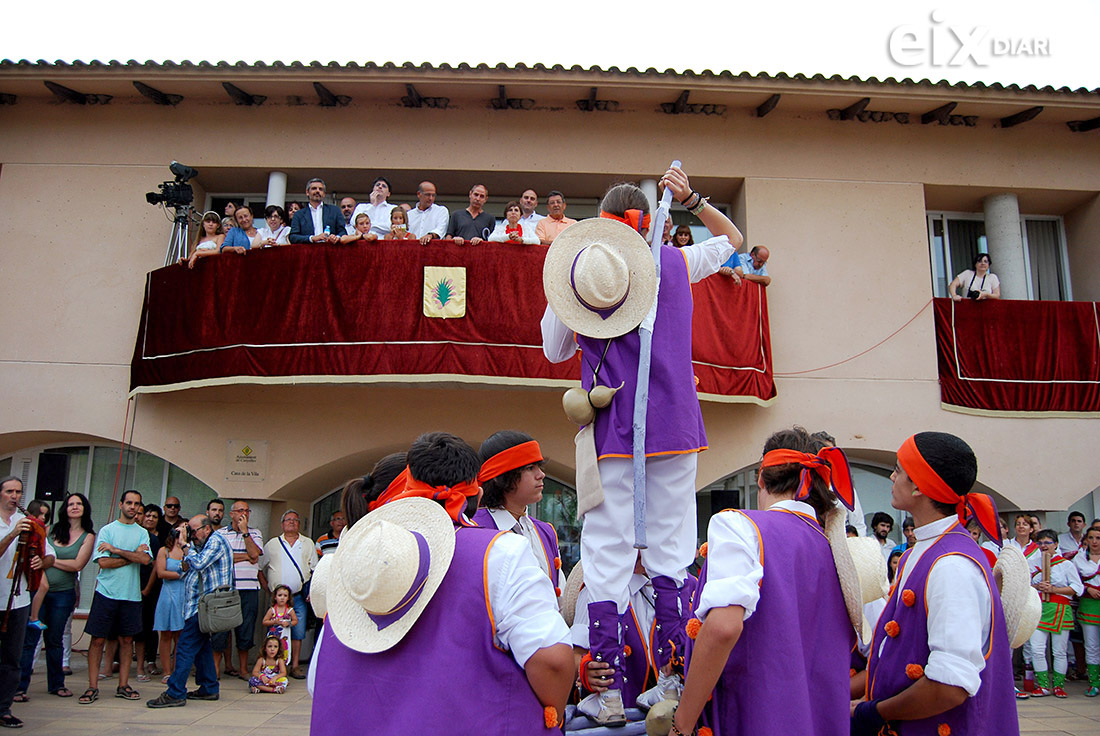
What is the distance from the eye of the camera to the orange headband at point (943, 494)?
265 cm

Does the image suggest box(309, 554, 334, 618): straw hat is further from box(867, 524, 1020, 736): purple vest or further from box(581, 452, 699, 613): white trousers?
box(867, 524, 1020, 736): purple vest

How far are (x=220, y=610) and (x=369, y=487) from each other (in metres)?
5.88

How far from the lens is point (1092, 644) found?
910 cm

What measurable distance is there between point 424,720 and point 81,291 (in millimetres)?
10347

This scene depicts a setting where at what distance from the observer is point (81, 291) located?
413 inches

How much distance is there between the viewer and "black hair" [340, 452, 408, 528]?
Answer: 2.97 m

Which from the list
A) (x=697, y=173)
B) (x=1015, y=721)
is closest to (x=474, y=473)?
(x=1015, y=721)

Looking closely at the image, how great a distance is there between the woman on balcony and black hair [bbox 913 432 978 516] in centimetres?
864

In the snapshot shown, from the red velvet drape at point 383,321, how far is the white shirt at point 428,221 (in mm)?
734

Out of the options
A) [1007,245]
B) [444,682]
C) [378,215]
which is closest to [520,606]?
[444,682]

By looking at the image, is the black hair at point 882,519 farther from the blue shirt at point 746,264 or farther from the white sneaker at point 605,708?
the white sneaker at point 605,708

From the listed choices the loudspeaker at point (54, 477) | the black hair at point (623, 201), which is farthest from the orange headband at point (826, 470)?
the loudspeaker at point (54, 477)

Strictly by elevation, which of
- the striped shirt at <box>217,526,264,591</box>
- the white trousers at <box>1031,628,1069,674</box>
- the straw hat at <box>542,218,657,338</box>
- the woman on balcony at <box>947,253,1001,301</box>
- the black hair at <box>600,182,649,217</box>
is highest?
the woman on balcony at <box>947,253,1001,301</box>

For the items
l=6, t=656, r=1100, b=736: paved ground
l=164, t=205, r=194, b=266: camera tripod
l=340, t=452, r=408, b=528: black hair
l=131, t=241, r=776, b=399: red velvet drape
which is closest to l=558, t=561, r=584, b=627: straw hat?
l=340, t=452, r=408, b=528: black hair
